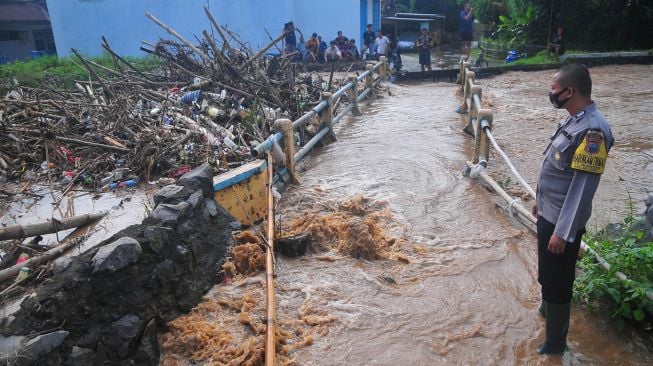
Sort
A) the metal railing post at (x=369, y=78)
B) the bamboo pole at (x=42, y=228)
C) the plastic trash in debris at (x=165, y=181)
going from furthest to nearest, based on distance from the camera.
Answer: the metal railing post at (x=369, y=78) < the plastic trash in debris at (x=165, y=181) < the bamboo pole at (x=42, y=228)

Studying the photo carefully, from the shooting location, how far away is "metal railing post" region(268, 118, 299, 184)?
611 centimetres

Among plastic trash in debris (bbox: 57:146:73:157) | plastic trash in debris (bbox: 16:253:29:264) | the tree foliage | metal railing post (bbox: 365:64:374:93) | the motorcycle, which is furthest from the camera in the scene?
the motorcycle

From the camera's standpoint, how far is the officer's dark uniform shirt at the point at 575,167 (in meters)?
2.58

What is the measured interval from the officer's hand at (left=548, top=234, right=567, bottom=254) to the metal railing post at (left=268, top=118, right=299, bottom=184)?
13.2 feet

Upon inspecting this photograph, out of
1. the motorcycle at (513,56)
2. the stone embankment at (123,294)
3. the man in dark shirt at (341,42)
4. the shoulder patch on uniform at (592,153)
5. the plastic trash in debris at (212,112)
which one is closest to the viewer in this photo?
the shoulder patch on uniform at (592,153)

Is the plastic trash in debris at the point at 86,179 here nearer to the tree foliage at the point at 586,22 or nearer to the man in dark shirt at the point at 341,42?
the man in dark shirt at the point at 341,42

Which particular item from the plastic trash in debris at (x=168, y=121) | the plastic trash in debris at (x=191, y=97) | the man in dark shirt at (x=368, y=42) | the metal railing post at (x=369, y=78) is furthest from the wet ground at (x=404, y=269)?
the man in dark shirt at (x=368, y=42)

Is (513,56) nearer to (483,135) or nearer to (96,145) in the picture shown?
(483,135)

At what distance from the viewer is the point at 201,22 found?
1920cm

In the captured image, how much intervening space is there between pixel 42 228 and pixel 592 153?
4157 mm

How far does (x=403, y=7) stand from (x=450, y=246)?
36027mm

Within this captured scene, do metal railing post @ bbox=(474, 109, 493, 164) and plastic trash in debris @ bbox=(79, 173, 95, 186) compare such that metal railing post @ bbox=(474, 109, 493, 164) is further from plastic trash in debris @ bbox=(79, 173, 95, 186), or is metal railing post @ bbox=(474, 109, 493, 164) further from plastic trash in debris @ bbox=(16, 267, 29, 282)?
plastic trash in debris @ bbox=(16, 267, 29, 282)

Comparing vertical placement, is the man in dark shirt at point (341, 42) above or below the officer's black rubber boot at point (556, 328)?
above

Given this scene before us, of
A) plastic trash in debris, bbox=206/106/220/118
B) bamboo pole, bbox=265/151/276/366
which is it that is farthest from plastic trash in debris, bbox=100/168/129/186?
plastic trash in debris, bbox=206/106/220/118
